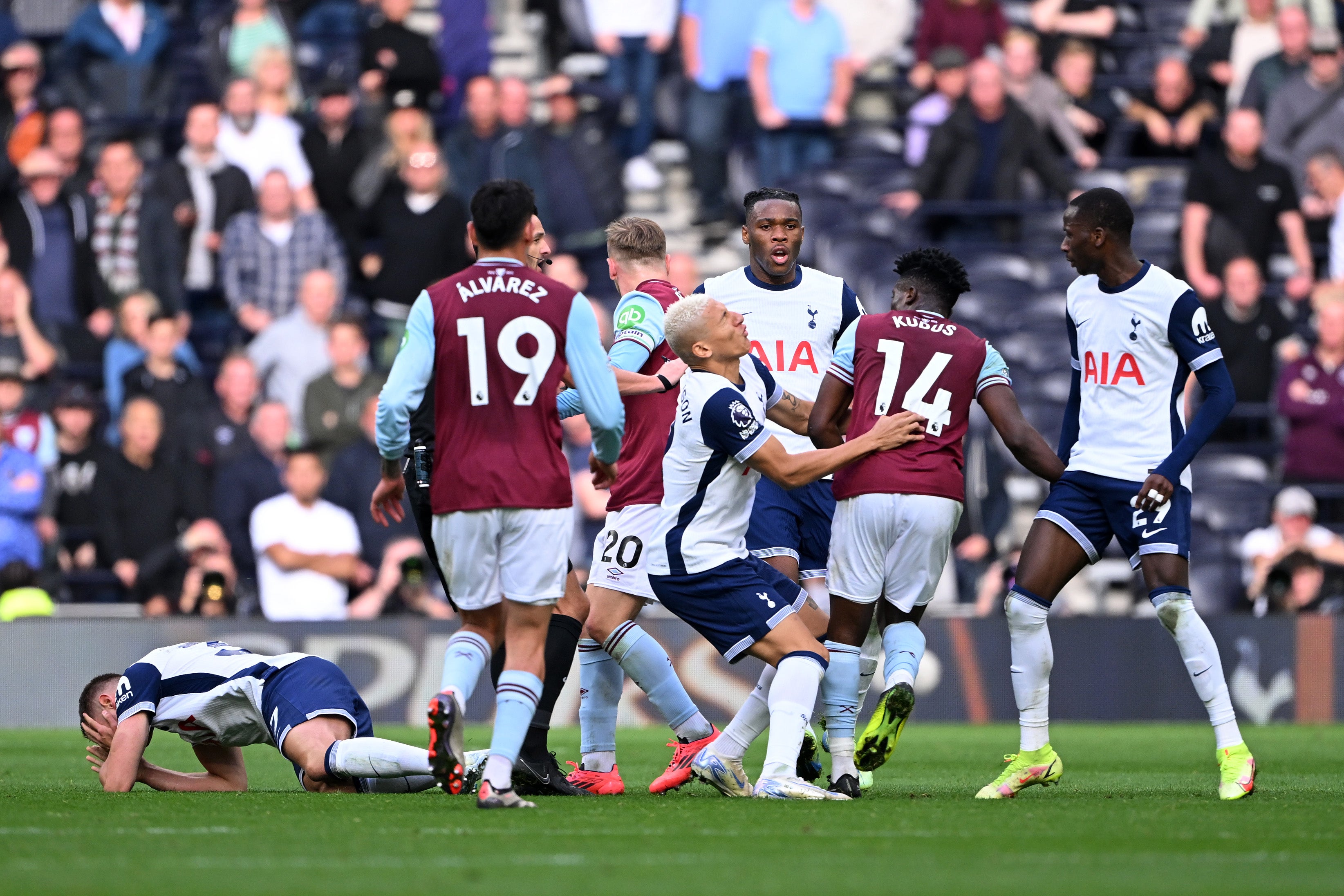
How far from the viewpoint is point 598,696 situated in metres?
8.37

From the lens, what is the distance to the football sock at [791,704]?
7340 mm

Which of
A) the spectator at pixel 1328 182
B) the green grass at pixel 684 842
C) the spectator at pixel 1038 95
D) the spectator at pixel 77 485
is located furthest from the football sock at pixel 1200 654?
the spectator at pixel 1328 182

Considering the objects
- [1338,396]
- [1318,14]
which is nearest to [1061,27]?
[1318,14]

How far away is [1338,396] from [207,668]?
1147 cm

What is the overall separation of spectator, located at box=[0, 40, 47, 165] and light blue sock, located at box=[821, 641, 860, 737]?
12580mm

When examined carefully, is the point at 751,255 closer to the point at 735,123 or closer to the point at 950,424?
the point at 950,424

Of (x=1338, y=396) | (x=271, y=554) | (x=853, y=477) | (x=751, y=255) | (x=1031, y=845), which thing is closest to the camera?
(x=1031, y=845)

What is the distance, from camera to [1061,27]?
1945cm

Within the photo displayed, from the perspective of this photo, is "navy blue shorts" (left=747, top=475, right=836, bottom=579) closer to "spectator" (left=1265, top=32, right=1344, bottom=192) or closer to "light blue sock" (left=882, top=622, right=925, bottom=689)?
"light blue sock" (left=882, top=622, right=925, bottom=689)

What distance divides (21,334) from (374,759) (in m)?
10.5

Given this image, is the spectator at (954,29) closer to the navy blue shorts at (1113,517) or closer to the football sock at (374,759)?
the navy blue shorts at (1113,517)

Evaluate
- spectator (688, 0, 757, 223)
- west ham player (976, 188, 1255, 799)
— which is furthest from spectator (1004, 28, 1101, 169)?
west ham player (976, 188, 1255, 799)

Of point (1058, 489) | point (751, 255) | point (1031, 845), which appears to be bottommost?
point (1031, 845)

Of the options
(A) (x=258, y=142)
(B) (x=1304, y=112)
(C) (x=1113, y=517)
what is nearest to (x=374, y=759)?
(C) (x=1113, y=517)
